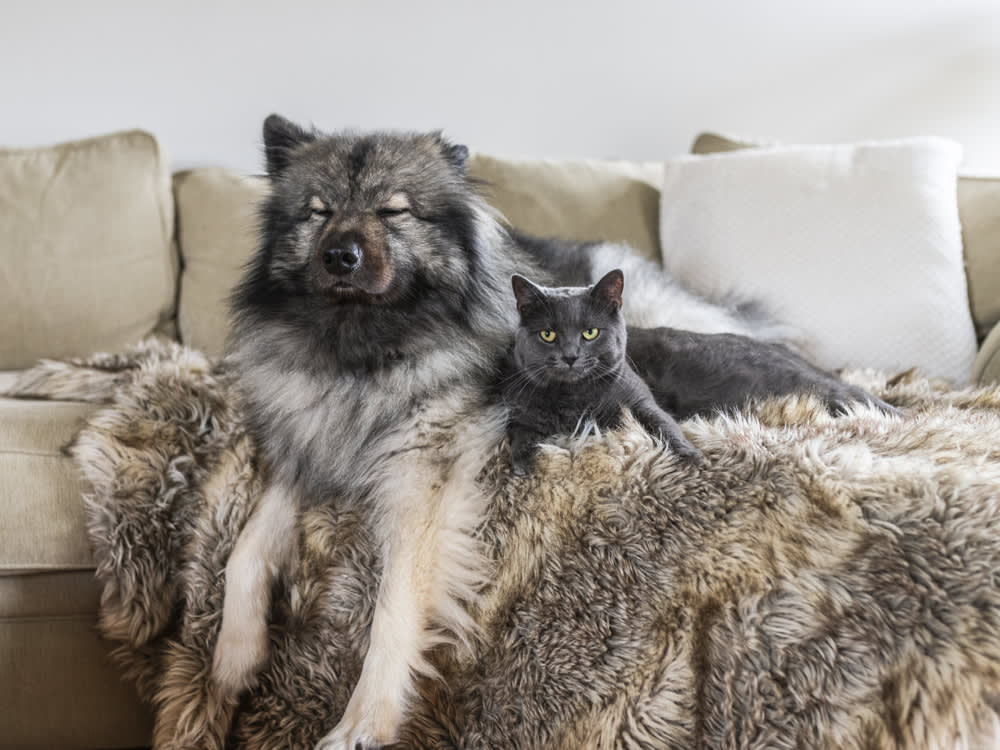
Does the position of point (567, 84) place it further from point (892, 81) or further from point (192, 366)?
point (192, 366)

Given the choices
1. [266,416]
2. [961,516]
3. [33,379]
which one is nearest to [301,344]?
[266,416]

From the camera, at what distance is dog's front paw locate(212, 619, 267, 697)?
58.9 inches

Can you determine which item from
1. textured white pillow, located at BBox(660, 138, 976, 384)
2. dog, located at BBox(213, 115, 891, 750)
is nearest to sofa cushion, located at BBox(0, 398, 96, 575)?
dog, located at BBox(213, 115, 891, 750)

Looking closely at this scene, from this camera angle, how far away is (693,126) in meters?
3.07

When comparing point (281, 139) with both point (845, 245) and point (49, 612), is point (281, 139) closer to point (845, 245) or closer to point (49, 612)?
point (49, 612)

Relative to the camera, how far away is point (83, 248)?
7.98 feet

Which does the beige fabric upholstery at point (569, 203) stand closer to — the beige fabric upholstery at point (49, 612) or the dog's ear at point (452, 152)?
the dog's ear at point (452, 152)

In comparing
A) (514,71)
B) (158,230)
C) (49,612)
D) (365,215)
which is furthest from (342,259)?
(514,71)

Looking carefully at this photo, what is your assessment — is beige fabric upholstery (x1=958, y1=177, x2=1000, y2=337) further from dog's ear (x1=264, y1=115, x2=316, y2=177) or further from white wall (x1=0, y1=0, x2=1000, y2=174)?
dog's ear (x1=264, y1=115, x2=316, y2=177)

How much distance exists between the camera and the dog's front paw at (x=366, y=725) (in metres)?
1.28

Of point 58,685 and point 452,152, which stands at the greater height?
point 452,152

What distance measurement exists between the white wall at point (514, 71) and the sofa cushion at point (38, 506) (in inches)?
58.8

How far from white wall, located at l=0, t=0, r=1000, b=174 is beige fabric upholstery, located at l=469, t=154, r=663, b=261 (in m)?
0.51

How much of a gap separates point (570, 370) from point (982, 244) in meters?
1.50
